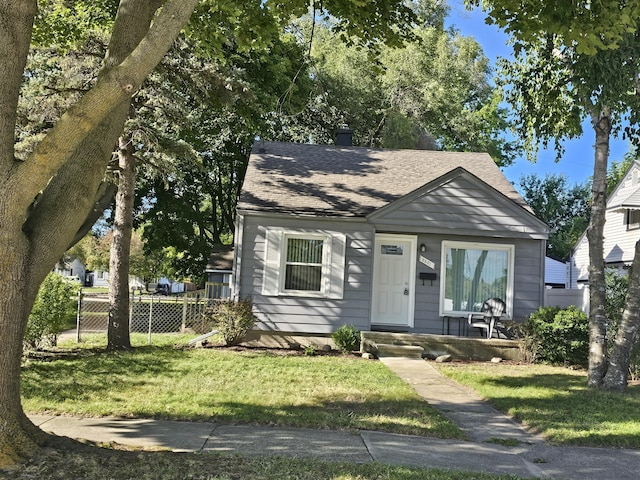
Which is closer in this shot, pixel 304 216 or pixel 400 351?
pixel 400 351

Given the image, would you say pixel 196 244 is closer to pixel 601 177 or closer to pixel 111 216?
pixel 111 216

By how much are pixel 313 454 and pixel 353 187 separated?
1077 centimetres

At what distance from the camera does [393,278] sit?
1460 cm

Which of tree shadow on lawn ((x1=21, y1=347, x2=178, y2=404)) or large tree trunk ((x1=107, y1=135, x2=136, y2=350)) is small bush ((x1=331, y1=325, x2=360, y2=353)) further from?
large tree trunk ((x1=107, y1=135, x2=136, y2=350))

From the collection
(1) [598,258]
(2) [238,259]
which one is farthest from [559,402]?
(2) [238,259]

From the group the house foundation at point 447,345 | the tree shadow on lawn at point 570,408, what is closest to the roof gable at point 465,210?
the house foundation at point 447,345

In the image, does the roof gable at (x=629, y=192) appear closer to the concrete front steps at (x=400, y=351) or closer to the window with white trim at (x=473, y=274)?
the window with white trim at (x=473, y=274)

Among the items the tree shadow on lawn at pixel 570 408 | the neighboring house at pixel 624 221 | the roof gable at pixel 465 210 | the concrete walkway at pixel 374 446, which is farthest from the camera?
the neighboring house at pixel 624 221

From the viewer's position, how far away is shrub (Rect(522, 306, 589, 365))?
12273 millimetres

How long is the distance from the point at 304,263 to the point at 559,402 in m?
7.01

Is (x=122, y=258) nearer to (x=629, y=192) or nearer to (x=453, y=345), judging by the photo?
(x=453, y=345)

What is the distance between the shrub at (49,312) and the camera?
11305mm

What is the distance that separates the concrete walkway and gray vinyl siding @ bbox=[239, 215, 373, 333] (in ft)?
22.4

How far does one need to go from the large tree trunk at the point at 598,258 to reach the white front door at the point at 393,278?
499 cm
